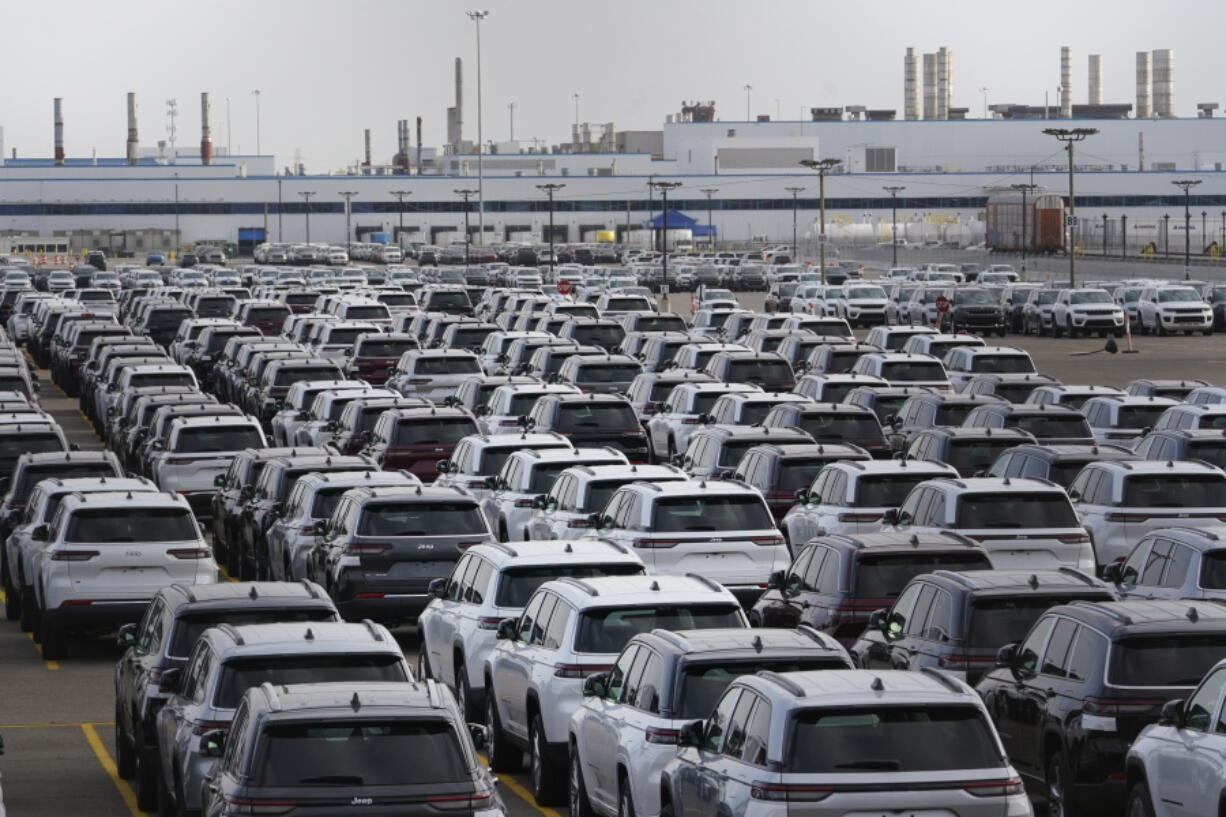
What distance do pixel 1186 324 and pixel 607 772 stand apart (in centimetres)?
6287

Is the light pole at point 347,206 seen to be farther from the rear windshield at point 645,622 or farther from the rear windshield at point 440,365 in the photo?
the rear windshield at point 645,622

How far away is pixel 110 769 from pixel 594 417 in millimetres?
15083

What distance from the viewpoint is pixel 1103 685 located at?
13.5m

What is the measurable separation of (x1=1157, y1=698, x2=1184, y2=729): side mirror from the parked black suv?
0.97 meters

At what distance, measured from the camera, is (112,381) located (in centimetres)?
4388

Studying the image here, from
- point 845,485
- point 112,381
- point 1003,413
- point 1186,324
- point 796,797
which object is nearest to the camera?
point 796,797

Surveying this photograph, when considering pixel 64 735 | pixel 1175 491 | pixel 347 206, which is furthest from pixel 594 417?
pixel 347 206

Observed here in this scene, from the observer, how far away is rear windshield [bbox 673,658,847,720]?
13.2 metres

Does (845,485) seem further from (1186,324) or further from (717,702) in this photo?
(1186,324)

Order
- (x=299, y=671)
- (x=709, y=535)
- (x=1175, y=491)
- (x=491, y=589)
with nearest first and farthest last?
Result: (x=299, y=671)
(x=491, y=589)
(x=709, y=535)
(x=1175, y=491)

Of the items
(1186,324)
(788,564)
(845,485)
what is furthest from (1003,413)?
(1186,324)

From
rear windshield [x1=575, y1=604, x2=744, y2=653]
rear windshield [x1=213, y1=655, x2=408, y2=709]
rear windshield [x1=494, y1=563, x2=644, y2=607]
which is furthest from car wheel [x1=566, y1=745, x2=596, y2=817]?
rear windshield [x1=494, y1=563, x2=644, y2=607]

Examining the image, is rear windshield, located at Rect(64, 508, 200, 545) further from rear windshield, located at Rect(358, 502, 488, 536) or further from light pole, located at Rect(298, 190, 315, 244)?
light pole, located at Rect(298, 190, 315, 244)

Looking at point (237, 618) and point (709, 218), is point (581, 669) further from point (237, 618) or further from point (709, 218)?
point (709, 218)
